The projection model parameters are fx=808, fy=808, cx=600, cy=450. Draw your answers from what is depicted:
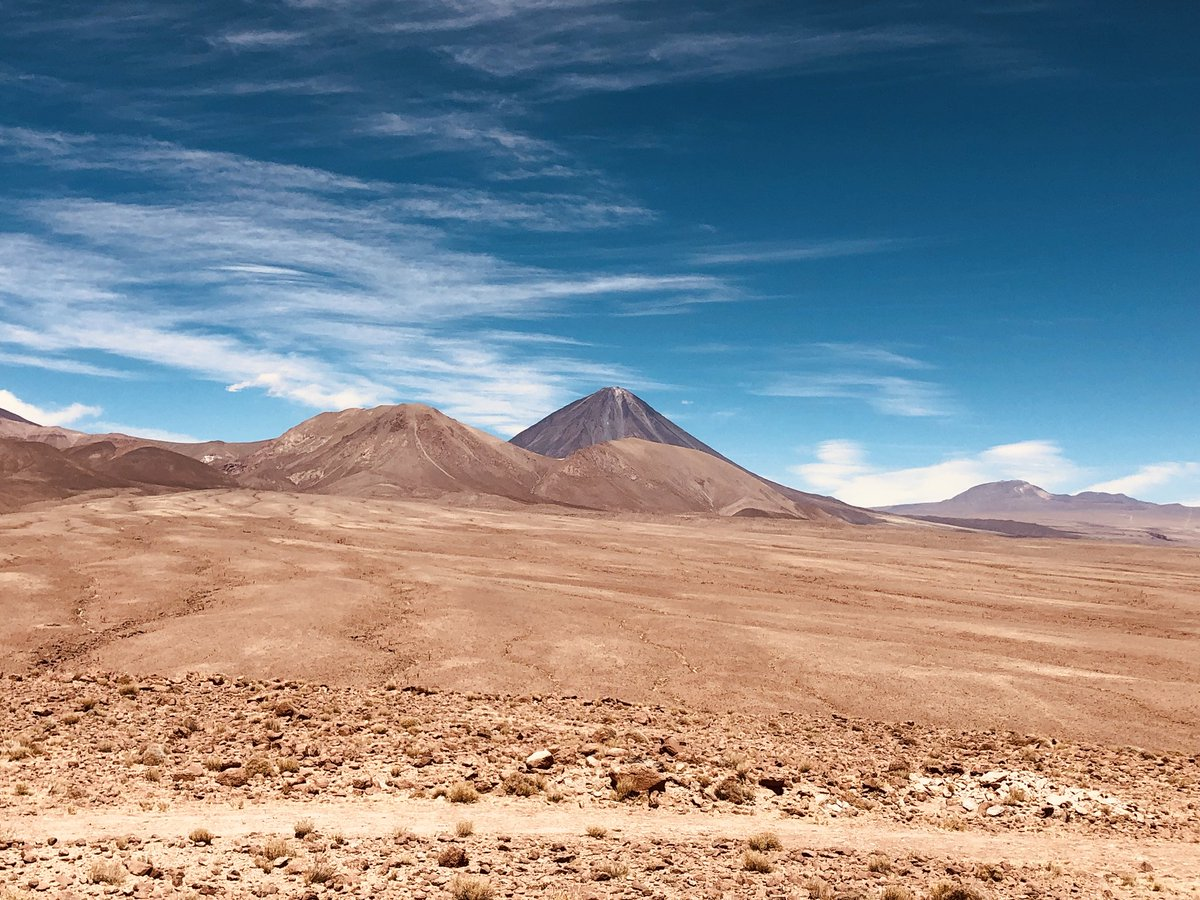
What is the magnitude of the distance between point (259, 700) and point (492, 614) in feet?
36.1

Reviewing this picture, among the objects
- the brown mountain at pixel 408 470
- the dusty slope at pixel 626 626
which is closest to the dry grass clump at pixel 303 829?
the dusty slope at pixel 626 626

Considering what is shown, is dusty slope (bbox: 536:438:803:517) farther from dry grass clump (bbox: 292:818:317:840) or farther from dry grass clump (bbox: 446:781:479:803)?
dry grass clump (bbox: 292:818:317:840)

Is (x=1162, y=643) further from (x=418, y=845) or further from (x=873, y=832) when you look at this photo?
(x=418, y=845)

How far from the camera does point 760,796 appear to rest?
13.4 m

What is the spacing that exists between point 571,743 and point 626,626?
1169 cm

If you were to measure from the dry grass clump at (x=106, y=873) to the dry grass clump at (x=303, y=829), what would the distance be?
2070 mm

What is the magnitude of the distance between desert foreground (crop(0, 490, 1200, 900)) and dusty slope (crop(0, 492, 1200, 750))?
17cm

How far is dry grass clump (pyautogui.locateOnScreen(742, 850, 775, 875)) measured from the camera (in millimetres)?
10484

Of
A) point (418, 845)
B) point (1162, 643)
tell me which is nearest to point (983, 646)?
point (1162, 643)

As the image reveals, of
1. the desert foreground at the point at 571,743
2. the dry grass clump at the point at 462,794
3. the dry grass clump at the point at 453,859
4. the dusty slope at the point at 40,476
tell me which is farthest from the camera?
the dusty slope at the point at 40,476

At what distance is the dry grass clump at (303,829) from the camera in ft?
35.9

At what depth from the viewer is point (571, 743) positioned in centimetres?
1548

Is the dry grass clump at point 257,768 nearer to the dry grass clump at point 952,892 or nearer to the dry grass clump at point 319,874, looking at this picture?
the dry grass clump at point 319,874

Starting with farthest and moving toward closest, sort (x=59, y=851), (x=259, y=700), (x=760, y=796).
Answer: (x=259, y=700) < (x=760, y=796) < (x=59, y=851)
